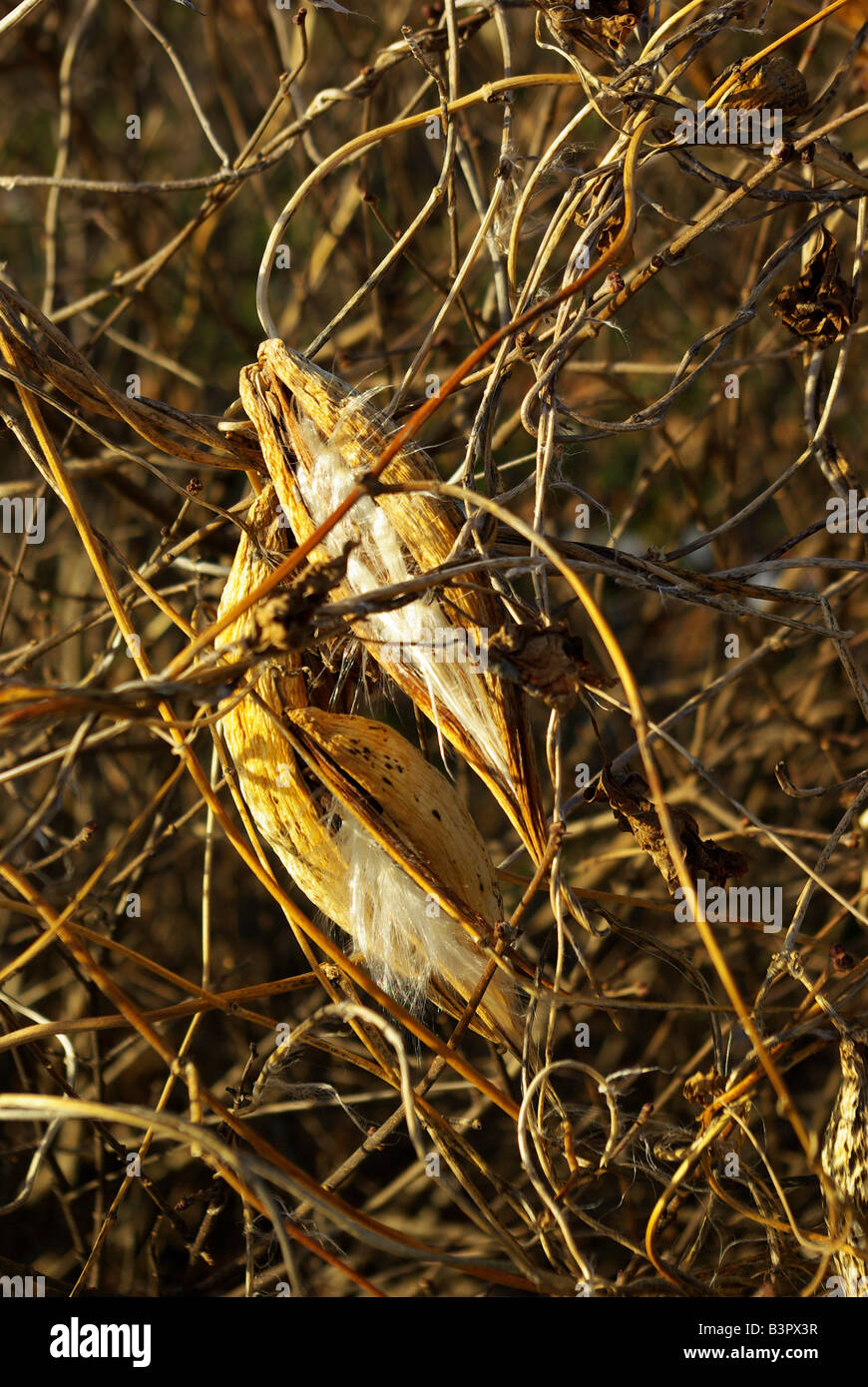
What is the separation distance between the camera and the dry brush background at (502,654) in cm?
73

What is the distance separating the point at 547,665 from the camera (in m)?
0.60

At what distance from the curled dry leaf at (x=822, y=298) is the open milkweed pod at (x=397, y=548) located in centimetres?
31

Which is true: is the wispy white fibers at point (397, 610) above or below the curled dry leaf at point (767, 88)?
below

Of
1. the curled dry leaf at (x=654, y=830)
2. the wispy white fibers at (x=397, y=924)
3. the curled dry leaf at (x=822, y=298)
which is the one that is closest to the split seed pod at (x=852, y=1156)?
the curled dry leaf at (x=654, y=830)

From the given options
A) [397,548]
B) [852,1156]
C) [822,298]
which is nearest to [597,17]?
[822,298]

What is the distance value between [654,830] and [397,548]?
260 mm

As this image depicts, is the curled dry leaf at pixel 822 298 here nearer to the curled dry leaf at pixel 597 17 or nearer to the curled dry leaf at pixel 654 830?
the curled dry leaf at pixel 597 17

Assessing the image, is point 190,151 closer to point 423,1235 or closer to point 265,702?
point 265,702

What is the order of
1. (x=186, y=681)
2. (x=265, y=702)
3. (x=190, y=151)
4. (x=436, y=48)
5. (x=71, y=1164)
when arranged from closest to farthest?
(x=186, y=681), (x=265, y=702), (x=436, y=48), (x=71, y=1164), (x=190, y=151)

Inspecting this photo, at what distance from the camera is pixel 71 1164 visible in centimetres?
157

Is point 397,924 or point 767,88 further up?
point 767,88

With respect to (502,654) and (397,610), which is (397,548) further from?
(502,654)
